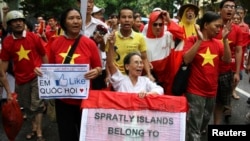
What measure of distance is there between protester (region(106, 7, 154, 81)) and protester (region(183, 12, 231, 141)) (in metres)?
0.62

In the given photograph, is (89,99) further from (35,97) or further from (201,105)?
(35,97)

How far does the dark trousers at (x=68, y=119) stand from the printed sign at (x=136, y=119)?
1.13ft

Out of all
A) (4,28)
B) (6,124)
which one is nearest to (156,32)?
(6,124)

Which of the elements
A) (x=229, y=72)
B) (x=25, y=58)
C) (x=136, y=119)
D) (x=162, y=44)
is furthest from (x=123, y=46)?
(x=229, y=72)

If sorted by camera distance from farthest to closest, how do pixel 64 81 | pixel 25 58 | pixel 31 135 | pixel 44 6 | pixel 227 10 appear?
1. pixel 44 6
2. pixel 31 135
3. pixel 25 58
4. pixel 227 10
5. pixel 64 81

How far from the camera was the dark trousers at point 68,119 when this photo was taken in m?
4.06

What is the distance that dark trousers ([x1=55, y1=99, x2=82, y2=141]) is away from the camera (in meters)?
4.06

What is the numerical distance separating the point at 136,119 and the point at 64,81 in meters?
0.82

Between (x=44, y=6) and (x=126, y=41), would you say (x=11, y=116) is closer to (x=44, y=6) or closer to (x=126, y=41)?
(x=126, y=41)

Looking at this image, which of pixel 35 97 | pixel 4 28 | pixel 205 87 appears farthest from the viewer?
pixel 4 28

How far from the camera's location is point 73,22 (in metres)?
3.94

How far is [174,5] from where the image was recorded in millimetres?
30484

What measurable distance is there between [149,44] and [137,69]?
3.68 feet

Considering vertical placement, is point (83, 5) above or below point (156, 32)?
above
